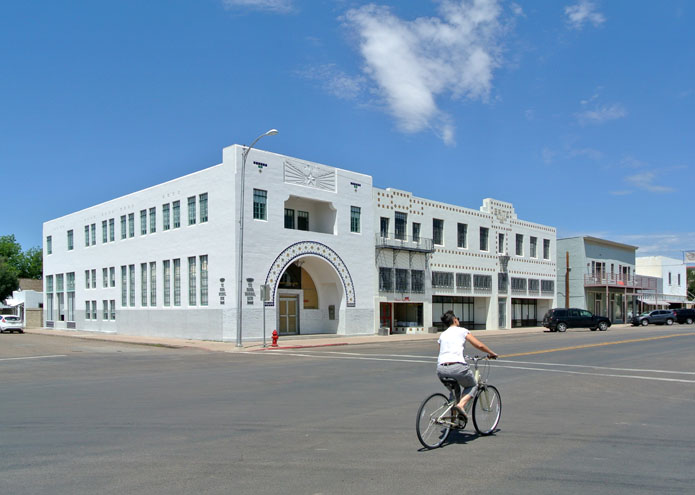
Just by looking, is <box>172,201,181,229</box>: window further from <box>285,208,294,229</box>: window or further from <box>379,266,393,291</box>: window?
<box>379,266,393,291</box>: window

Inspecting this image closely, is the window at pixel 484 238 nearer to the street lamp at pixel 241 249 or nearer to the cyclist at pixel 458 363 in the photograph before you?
the street lamp at pixel 241 249

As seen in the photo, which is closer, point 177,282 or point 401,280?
point 177,282

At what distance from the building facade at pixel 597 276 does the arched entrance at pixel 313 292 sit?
2784 cm

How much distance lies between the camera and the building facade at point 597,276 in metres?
58.2

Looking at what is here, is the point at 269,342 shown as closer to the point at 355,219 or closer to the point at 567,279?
the point at 355,219

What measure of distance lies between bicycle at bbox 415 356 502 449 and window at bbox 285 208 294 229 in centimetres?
2749

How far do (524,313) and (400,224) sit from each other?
A: 18728 millimetres

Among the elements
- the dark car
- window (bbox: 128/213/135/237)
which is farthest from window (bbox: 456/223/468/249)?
window (bbox: 128/213/135/237)

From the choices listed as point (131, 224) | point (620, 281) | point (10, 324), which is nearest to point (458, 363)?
point (131, 224)

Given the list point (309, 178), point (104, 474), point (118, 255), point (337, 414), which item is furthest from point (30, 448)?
point (118, 255)

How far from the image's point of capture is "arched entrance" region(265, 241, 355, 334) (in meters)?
35.5

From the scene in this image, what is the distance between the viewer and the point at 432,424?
771 cm

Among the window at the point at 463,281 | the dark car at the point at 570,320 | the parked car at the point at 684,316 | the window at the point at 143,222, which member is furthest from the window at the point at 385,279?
the parked car at the point at 684,316

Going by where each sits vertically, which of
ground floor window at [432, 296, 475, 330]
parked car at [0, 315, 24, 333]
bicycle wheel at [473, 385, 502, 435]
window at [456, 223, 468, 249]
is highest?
window at [456, 223, 468, 249]
